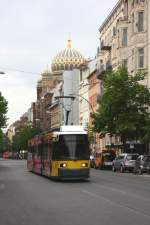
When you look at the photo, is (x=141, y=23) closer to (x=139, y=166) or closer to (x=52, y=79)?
(x=139, y=166)

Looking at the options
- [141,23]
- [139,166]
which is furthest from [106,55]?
[139,166]

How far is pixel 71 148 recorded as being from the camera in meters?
35.2

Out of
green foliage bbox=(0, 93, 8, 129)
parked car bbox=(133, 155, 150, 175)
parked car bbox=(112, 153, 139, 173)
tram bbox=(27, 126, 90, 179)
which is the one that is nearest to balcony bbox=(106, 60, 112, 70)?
green foliage bbox=(0, 93, 8, 129)

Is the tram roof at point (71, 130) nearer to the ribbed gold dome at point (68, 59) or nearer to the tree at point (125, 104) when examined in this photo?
the tree at point (125, 104)

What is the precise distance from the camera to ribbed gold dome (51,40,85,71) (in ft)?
549

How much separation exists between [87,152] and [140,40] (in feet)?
126

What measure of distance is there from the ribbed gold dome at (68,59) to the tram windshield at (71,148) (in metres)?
131

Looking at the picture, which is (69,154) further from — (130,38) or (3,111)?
(3,111)

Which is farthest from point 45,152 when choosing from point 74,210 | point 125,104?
point 125,104

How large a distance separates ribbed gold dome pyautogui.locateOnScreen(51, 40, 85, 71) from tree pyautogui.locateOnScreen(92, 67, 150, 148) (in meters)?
102

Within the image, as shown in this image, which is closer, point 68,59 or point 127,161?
point 127,161

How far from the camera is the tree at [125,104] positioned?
207 ft

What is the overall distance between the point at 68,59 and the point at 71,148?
436ft

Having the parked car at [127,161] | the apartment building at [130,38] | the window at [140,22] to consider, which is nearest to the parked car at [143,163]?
the parked car at [127,161]
